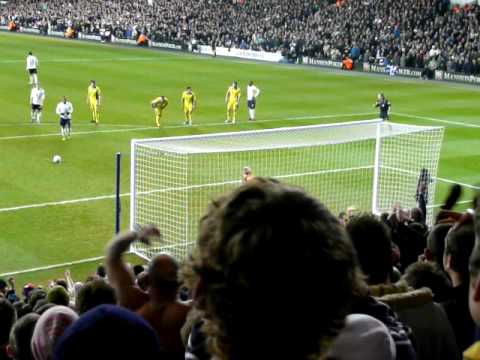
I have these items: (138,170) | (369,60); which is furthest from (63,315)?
(369,60)

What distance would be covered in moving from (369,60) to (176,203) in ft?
121

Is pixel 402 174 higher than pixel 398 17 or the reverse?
the reverse

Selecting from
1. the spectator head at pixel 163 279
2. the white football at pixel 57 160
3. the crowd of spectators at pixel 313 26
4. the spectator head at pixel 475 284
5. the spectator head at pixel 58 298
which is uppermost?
the crowd of spectators at pixel 313 26

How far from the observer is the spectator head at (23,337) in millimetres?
4922

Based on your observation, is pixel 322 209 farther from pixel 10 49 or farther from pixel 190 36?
pixel 190 36

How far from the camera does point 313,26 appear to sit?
63.3 metres

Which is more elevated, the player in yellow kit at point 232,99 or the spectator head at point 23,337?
the spectator head at point 23,337

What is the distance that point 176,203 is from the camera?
1777cm

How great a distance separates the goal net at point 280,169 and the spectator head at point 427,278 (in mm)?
9597

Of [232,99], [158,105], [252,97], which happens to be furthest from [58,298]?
[252,97]

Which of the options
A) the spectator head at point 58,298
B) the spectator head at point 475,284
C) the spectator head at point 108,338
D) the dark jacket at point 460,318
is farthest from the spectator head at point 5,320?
the spectator head at point 475,284

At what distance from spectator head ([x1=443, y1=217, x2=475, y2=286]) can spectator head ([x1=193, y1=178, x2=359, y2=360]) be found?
1777mm

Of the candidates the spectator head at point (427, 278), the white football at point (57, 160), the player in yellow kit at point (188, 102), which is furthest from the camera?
the player in yellow kit at point (188, 102)

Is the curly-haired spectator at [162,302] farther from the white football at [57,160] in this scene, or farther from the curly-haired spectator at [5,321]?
the white football at [57,160]
